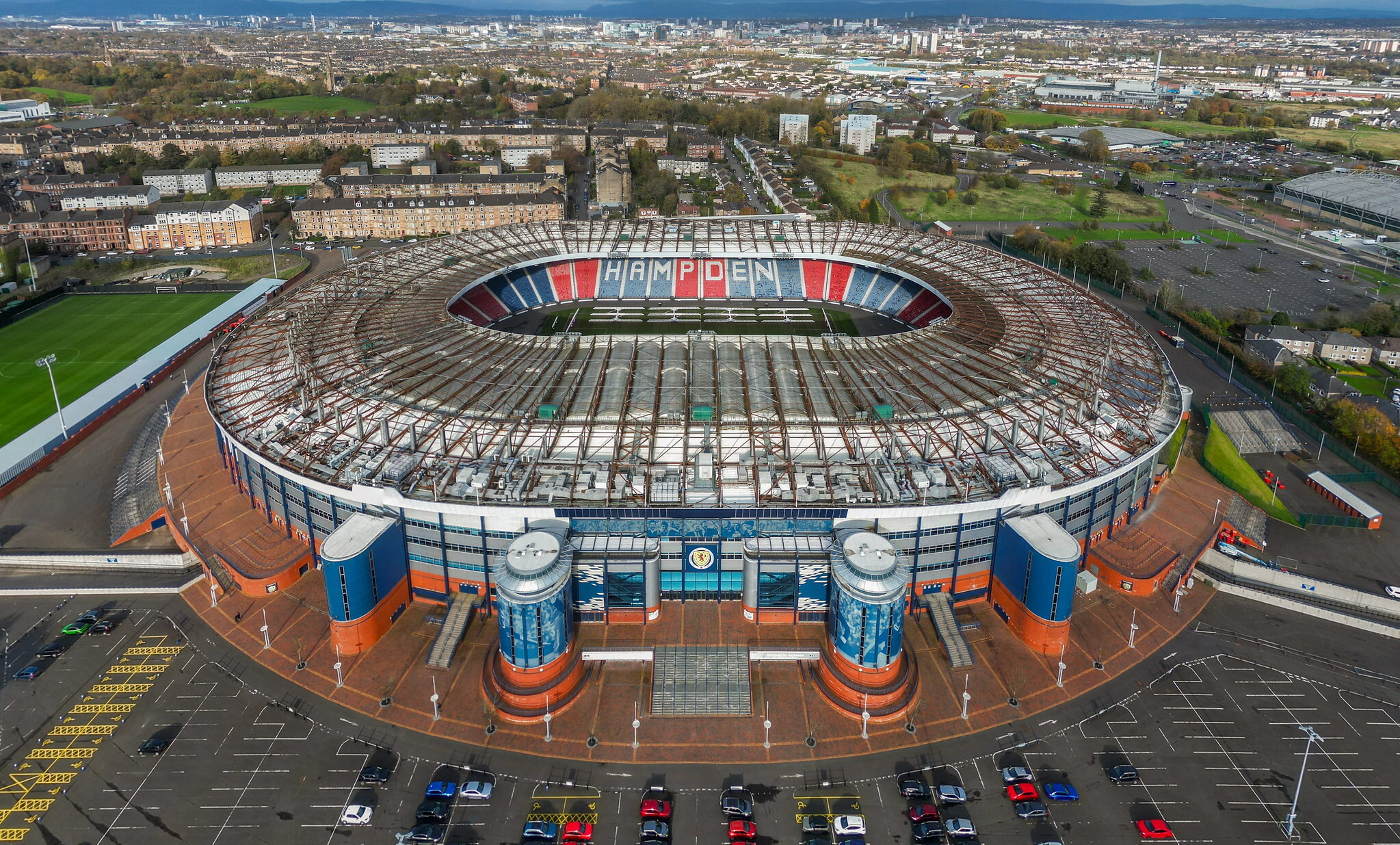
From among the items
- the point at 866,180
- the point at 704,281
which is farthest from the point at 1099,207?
the point at 704,281

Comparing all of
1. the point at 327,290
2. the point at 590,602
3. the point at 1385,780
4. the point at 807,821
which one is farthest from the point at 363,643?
the point at 1385,780

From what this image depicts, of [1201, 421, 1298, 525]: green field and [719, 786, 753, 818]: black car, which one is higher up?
[1201, 421, 1298, 525]: green field

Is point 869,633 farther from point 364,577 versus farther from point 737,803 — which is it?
point 364,577

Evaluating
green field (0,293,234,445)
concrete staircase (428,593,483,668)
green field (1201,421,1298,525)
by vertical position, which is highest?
green field (0,293,234,445)

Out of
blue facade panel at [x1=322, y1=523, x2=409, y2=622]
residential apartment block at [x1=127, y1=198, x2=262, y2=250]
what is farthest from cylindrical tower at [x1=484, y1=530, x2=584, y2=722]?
residential apartment block at [x1=127, y1=198, x2=262, y2=250]

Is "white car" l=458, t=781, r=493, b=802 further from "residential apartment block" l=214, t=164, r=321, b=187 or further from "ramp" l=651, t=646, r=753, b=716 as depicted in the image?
"residential apartment block" l=214, t=164, r=321, b=187

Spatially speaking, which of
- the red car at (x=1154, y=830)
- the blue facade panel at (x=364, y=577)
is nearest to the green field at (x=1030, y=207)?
the blue facade panel at (x=364, y=577)
